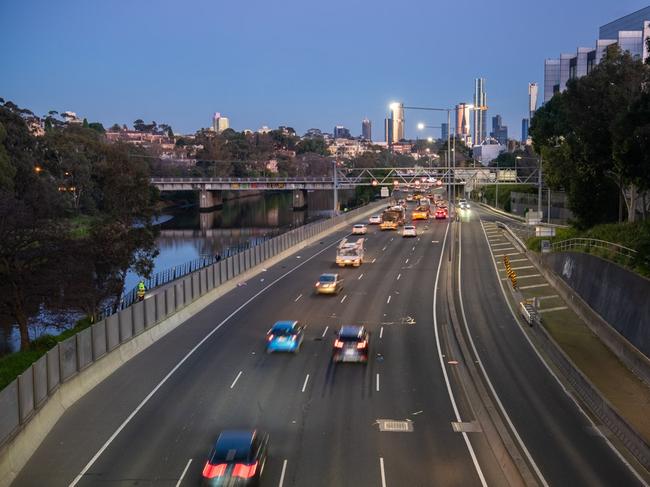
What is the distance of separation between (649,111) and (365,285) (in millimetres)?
21725

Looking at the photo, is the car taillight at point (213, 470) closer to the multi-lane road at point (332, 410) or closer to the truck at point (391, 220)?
the multi-lane road at point (332, 410)

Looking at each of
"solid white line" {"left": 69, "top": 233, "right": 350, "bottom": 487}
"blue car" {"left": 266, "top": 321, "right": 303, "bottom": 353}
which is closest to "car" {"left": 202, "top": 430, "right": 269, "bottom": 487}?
"solid white line" {"left": 69, "top": 233, "right": 350, "bottom": 487}

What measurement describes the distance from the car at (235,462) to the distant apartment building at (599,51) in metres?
82.3

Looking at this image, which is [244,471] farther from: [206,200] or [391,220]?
[206,200]

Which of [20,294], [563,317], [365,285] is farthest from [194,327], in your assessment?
[563,317]

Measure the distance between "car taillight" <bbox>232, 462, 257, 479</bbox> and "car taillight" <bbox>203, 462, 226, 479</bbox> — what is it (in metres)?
0.29

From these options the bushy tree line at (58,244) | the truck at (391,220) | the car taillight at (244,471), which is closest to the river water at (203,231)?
the bushy tree line at (58,244)

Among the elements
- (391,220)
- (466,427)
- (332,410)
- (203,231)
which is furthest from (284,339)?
(203,231)

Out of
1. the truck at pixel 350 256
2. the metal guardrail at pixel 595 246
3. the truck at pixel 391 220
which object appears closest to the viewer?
the metal guardrail at pixel 595 246

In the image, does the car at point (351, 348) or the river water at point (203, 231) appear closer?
the car at point (351, 348)

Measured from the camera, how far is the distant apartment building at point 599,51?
100 meters

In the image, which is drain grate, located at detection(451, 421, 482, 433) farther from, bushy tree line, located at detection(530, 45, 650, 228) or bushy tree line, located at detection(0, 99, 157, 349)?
bushy tree line, located at detection(0, 99, 157, 349)

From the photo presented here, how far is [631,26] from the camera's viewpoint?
403ft

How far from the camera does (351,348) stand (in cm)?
2798
